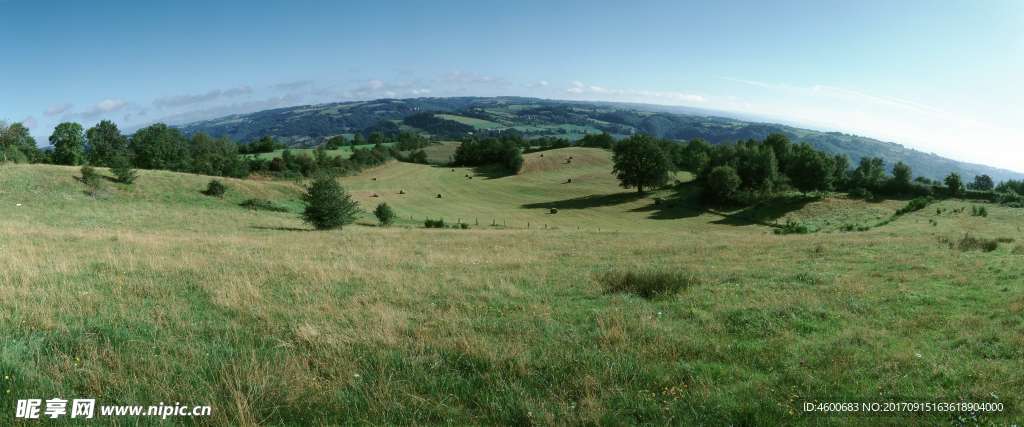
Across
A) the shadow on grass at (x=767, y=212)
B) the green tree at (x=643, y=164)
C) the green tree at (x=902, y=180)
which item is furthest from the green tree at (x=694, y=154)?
the green tree at (x=902, y=180)

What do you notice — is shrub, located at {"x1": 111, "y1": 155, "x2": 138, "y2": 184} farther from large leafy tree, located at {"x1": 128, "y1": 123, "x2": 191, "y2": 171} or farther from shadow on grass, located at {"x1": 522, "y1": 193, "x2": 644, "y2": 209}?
large leafy tree, located at {"x1": 128, "y1": 123, "x2": 191, "y2": 171}

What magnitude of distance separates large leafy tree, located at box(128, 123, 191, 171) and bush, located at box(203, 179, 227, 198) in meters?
60.6

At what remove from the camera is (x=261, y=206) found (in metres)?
56.4

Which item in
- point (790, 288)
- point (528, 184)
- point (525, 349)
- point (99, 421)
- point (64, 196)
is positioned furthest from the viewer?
point (528, 184)

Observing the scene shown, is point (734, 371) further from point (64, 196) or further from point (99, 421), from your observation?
point (64, 196)

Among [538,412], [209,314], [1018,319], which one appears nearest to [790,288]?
[1018,319]

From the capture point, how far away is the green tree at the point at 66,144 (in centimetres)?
9088

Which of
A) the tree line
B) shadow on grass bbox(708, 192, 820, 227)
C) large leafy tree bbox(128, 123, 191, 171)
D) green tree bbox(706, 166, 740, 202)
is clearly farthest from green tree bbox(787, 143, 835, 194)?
large leafy tree bbox(128, 123, 191, 171)

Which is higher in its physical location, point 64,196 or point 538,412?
point 538,412

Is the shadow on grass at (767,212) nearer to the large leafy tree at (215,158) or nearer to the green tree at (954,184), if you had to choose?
the green tree at (954,184)

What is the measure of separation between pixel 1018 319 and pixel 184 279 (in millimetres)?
16711

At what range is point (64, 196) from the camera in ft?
142

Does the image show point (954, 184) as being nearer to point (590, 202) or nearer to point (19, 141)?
point (590, 202)

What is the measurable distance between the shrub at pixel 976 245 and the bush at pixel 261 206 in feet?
196
